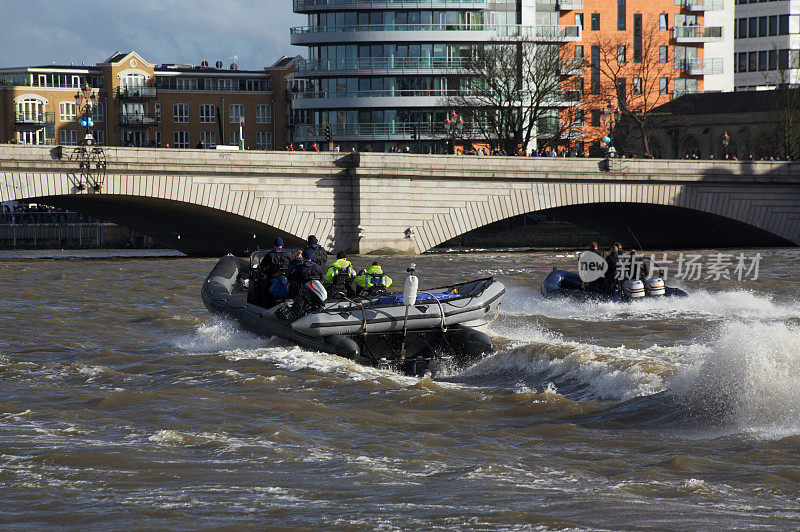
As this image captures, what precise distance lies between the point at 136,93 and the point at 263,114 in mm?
10121

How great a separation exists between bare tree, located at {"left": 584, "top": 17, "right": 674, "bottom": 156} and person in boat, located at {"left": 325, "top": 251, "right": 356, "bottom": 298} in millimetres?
53649

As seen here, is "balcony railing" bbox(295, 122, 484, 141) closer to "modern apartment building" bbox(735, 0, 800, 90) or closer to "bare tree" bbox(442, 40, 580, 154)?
"bare tree" bbox(442, 40, 580, 154)

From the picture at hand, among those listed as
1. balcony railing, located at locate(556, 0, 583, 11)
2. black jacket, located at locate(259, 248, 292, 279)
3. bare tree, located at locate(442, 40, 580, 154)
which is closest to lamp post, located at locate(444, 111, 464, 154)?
bare tree, located at locate(442, 40, 580, 154)

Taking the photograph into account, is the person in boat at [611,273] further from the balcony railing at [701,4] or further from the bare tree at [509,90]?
the balcony railing at [701,4]

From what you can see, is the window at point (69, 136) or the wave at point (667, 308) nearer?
the wave at point (667, 308)

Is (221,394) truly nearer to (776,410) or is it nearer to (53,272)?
(776,410)

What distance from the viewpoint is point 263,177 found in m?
44.2

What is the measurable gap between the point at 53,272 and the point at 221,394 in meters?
24.2

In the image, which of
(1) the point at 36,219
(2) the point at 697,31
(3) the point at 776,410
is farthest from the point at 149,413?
(2) the point at 697,31

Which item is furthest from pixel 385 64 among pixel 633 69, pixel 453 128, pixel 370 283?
pixel 370 283

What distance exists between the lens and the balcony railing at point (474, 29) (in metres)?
68.2

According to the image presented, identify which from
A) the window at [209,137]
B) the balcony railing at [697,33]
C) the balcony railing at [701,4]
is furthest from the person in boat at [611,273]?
the window at [209,137]

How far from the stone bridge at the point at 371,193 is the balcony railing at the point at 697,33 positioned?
28.6 meters

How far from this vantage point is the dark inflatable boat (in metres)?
25.5
